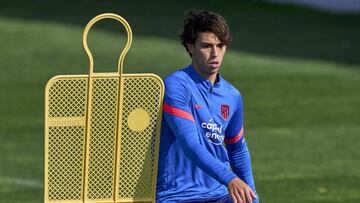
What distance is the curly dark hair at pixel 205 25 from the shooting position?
7.79m

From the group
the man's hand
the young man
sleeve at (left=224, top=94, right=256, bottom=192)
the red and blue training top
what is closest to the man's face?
the young man

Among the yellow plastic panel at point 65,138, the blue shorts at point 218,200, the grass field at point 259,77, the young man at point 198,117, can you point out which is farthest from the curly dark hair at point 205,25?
the grass field at point 259,77

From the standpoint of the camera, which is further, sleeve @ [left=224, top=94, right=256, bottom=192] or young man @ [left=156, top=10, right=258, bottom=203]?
sleeve @ [left=224, top=94, right=256, bottom=192]

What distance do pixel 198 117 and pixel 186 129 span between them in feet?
0.74

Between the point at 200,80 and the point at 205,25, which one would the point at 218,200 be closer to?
the point at 200,80

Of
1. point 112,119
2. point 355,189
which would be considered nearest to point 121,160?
point 112,119

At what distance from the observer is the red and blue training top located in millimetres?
7840

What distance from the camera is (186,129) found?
7703 millimetres

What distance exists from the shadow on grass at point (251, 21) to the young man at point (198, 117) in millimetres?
16758

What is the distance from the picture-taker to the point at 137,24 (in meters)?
26.8

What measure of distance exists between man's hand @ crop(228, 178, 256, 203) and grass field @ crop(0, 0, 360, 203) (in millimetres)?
6273

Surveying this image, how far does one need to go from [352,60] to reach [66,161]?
1733 cm

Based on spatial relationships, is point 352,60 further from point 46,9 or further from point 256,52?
point 46,9

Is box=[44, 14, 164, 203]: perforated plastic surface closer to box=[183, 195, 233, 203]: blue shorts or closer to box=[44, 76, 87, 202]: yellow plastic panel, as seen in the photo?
box=[44, 76, 87, 202]: yellow plastic panel
